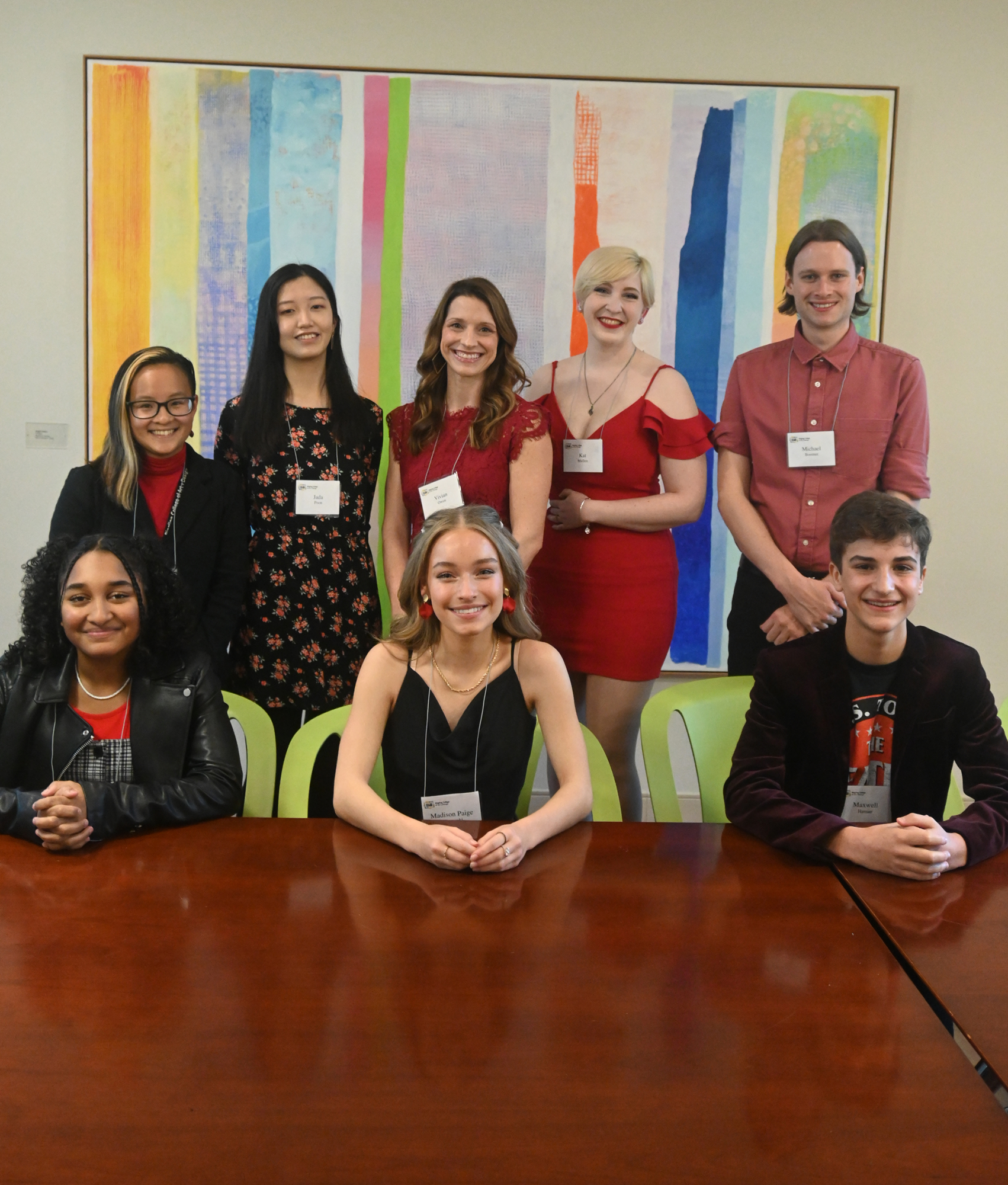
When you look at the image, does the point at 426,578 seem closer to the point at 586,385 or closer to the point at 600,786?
the point at 600,786

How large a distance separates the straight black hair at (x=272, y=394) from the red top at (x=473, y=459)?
6.5 inches

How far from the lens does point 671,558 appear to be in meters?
2.93

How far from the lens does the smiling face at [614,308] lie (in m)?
2.81

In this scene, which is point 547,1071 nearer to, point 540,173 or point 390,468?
point 390,468

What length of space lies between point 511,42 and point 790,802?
2.95 meters

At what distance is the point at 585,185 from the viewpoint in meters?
3.67

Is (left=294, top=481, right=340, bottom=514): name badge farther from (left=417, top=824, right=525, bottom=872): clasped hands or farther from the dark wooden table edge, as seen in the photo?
the dark wooden table edge

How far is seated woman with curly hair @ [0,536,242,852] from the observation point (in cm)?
201

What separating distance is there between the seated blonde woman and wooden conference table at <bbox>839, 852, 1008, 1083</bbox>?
642 millimetres

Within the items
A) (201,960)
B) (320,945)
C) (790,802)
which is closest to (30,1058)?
(201,960)

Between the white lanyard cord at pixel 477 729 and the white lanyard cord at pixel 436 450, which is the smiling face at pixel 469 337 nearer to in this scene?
the white lanyard cord at pixel 436 450

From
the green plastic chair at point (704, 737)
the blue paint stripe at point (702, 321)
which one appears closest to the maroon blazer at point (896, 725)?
the green plastic chair at point (704, 737)

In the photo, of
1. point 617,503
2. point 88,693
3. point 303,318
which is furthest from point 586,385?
point 88,693

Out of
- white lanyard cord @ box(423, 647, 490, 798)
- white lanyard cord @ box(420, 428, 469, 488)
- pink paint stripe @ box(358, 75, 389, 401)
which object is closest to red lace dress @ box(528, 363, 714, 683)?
white lanyard cord @ box(420, 428, 469, 488)
